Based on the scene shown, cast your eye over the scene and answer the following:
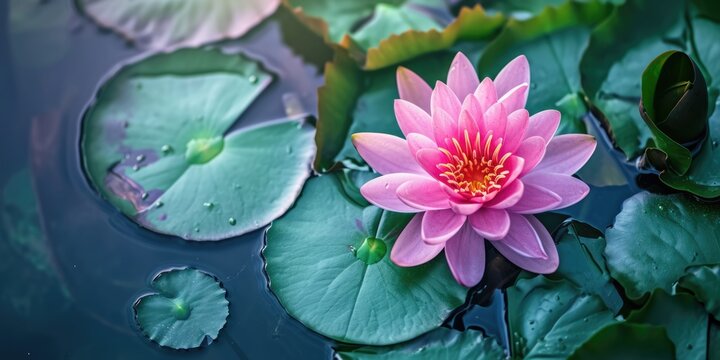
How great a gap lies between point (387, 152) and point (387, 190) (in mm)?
109

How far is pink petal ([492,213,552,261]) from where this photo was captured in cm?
167

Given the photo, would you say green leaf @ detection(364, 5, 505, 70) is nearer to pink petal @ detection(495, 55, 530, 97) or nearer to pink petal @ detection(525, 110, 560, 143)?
pink petal @ detection(495, 55, 530, 97)

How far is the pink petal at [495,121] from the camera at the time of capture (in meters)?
1.69

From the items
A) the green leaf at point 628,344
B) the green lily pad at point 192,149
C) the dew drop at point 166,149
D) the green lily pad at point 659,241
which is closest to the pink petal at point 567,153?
the green lily pad at point 659,241

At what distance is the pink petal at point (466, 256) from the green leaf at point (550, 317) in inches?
4.5

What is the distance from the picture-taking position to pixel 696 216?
1.80m

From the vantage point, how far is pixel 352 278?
5.85 ft

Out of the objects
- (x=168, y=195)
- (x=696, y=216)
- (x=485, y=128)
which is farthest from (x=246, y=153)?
(x=696, y=216)

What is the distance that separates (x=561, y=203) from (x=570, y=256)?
180mm

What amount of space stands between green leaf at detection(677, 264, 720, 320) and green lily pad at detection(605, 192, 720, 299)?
4cm

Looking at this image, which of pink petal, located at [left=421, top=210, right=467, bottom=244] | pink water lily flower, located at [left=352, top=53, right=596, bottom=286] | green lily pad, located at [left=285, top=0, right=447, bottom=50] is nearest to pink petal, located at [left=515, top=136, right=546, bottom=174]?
pink water lily flower, located at [left=352, top=53, right=596, bottom=286]

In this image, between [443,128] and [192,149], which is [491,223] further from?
[192,149]

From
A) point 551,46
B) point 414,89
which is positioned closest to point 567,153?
point 414,89

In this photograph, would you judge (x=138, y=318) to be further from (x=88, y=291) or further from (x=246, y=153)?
(x=246, y=153)
